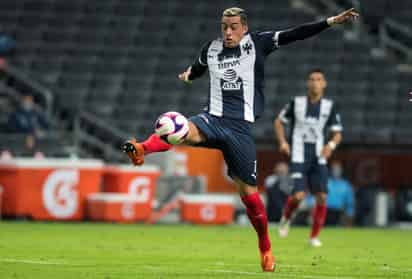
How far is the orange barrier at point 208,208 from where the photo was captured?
2453 cm

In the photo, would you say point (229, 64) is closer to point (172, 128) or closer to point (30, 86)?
point (172, 128)

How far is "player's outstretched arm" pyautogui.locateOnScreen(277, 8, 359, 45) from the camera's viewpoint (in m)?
10.7

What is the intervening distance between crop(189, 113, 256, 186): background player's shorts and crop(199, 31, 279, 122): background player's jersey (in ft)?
0.56

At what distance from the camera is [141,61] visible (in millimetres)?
31594

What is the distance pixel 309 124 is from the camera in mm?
17422

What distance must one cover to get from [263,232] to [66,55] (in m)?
21.2

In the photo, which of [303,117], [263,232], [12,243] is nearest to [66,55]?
[303,117]

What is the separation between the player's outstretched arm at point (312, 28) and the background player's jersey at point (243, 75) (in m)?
0.15

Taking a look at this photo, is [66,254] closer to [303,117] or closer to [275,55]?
[303,117]

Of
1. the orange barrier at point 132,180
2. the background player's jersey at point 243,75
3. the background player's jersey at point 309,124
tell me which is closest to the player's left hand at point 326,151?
the background player's jersey at point 309,124

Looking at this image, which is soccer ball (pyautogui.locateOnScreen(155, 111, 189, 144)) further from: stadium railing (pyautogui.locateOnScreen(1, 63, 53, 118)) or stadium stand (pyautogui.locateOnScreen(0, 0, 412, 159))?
stadium railing (pyautogui.locateOnScreen(1, 63, 53, 118))

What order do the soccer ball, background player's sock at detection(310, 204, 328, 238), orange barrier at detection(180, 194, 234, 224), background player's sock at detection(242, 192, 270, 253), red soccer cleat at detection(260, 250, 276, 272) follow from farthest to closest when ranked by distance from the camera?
orange barrier at detection(180, 194, 234, 224) → background player's sock at detection(310, 204, 328, 238) → background player's sock at detection(242, 192, 270, 253) → red soccer cleat at detection(260, 250, 276, 272) → the soccer ball

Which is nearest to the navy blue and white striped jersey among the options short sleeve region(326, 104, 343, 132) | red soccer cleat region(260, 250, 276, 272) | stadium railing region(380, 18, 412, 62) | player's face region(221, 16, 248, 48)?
player's face region(221, 16, 248, 48)

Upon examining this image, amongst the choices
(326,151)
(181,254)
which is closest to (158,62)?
(326,151)
